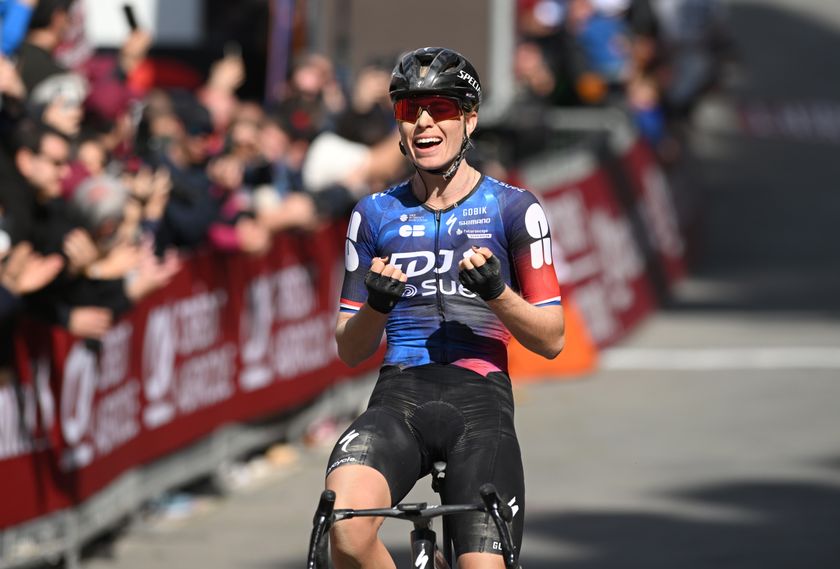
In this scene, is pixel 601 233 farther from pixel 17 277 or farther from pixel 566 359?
pixel 17 277

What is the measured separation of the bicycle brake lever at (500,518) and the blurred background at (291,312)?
12.5 feet

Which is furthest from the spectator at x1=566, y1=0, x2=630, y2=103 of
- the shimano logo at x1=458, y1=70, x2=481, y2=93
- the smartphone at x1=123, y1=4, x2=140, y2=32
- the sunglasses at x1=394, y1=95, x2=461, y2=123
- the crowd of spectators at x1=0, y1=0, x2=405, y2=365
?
the sunglasses at x1=394, y1=95, x2=461, y2=123

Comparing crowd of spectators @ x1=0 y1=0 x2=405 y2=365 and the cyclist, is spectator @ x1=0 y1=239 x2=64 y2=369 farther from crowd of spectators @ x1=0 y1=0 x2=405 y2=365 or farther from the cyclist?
the cyclist

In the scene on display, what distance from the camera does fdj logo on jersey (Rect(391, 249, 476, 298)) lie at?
659 centimetres

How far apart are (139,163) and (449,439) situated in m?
5.74

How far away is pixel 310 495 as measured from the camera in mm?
12227

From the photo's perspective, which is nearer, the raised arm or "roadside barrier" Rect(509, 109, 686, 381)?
the raised arm

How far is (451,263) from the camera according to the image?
21.6 feet

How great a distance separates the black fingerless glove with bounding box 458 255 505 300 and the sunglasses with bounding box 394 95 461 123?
2.38ft

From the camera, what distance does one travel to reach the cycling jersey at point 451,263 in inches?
259

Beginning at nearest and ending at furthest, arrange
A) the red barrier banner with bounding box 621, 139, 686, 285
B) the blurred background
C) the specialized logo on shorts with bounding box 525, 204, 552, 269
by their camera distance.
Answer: the specialized logo on shorts with bounding box 525, 204, 552, 269 < the blurred background < the red barrier banner with bounding box 621, 139, 686, 285

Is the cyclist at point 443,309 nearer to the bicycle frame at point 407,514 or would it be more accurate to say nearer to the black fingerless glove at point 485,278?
the black fingerless glove at point 485,278

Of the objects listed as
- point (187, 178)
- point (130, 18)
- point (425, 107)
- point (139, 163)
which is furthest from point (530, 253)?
point (130, 18)

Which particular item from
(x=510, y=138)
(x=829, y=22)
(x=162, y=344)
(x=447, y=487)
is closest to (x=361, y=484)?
(x=447, y=487)
